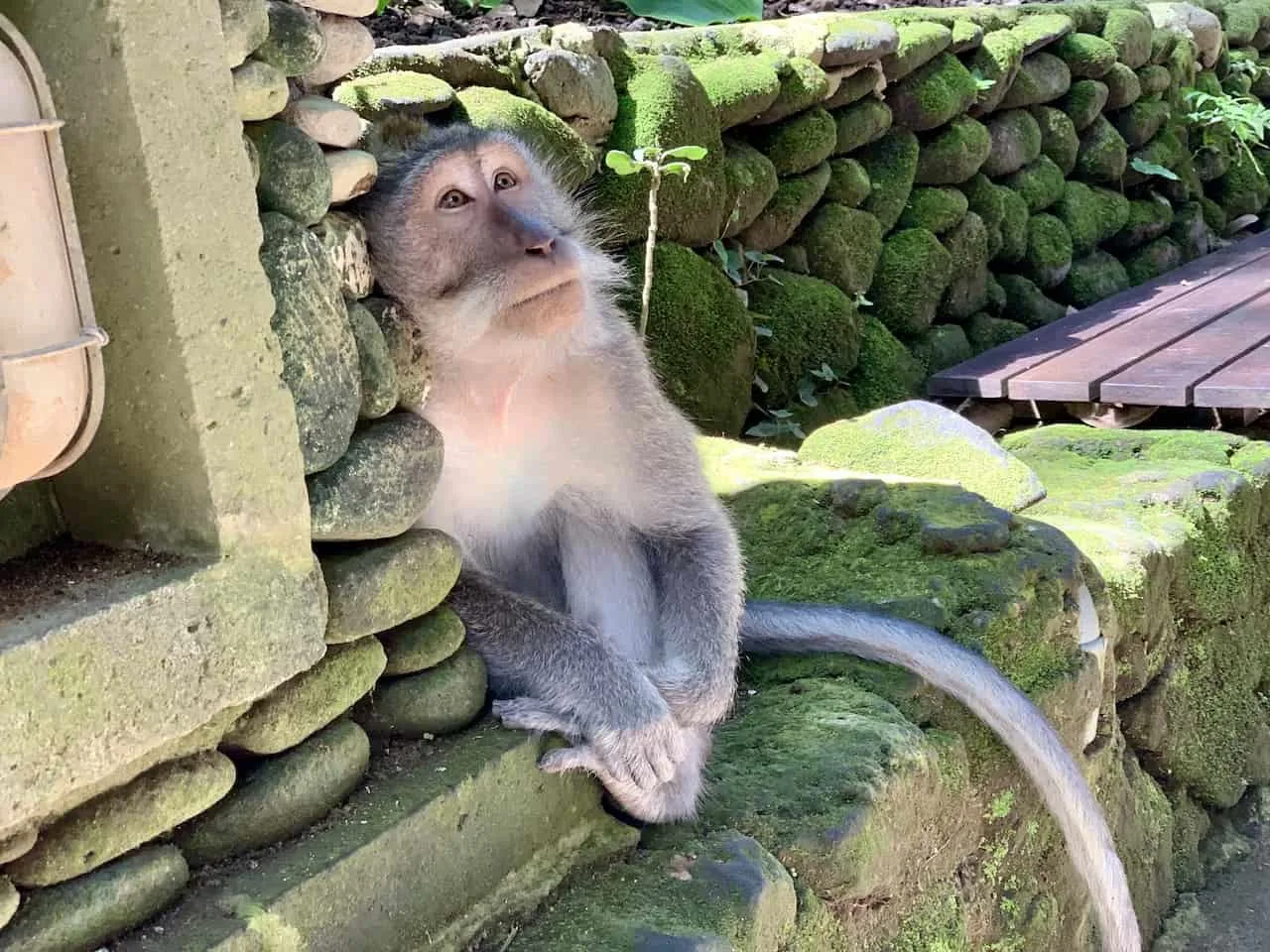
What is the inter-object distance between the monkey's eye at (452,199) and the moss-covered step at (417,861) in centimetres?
86

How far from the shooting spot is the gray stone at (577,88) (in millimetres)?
4109

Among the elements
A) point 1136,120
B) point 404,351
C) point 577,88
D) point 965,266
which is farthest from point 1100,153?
point 404,351

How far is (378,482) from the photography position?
78.2 inches

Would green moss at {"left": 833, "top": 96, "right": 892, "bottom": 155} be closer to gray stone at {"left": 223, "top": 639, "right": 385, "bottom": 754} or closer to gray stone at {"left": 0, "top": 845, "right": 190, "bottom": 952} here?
gray stone at {"left": 223, "top": 639, "right": 385, "bottom": 754}

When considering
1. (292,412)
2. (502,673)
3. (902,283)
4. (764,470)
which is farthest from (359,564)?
(902,283)

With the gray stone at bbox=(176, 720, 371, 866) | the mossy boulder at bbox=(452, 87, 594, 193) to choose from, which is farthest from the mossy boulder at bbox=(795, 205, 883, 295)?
the gray stone at bbox=(176, 720, 371, 866)

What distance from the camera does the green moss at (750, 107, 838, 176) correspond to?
526 centimetres

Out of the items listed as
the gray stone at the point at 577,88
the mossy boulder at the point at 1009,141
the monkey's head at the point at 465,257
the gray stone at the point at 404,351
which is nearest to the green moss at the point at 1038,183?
the mossy boulder at the point at 1009,141

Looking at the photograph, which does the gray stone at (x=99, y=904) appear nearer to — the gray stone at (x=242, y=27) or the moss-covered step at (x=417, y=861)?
the moss-covered step at (x=417, y=861)

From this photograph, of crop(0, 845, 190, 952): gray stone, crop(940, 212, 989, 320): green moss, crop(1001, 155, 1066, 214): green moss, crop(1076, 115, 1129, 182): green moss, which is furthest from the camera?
crop(1076, 115, 1129, 182): green moss

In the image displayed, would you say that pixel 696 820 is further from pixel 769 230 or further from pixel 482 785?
pixel 769 230

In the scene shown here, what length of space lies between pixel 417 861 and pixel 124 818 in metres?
0.45

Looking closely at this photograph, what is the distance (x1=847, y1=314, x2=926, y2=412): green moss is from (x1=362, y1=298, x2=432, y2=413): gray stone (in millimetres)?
3590

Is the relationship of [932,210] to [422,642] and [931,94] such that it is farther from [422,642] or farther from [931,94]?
[422,642]
